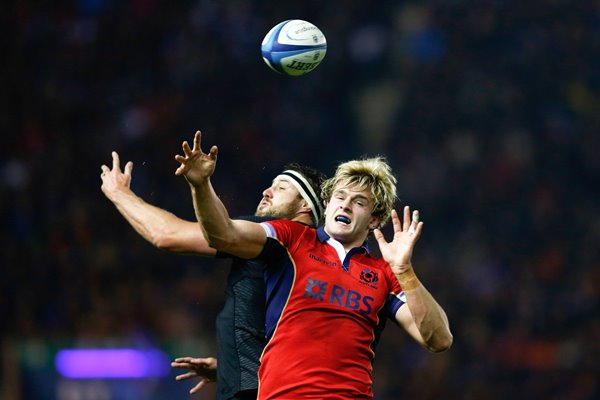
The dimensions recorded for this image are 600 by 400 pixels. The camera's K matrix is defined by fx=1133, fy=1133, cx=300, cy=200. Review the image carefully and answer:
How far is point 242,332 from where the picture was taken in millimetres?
5320

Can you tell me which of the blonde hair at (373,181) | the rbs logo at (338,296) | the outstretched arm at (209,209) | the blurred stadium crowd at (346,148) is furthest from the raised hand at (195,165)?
the blurred stadium crowd at (346,148)

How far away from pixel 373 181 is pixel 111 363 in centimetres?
664

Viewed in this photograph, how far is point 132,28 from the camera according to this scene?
52.1 ft

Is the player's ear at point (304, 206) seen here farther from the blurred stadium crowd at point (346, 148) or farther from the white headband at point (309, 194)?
the blurred stadium crowd at point (346, 148)

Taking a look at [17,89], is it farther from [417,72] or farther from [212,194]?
[212,194]

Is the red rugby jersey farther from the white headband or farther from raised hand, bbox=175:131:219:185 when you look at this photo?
the white headband

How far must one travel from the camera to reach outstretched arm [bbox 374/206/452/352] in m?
4.84

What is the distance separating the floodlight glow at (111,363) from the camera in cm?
1105

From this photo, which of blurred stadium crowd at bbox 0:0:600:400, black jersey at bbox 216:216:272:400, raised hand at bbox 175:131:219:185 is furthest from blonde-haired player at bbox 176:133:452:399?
blurred stadium crowd at bbox 0:0:600:400

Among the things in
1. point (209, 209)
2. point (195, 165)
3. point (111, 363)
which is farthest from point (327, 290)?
point (111, 363)

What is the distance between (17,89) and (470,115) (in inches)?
237

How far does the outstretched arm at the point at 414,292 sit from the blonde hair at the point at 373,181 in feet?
0.78

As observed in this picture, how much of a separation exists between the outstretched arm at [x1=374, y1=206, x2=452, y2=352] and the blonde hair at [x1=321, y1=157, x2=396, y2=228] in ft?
0.78

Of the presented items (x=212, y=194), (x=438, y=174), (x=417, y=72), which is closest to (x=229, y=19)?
(x=417, y=72)
